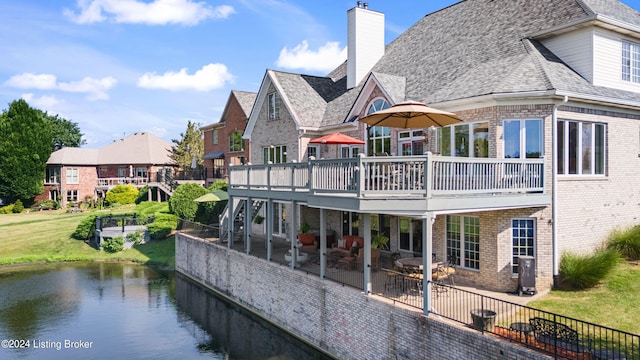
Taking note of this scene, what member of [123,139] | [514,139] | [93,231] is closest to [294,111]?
[514,139]

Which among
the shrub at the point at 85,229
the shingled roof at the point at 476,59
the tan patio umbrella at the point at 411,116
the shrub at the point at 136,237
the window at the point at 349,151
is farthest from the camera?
the shrub at the point at 85,229

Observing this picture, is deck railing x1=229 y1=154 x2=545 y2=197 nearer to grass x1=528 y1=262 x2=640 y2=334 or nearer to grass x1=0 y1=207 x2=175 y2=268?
grass x1=528 y1=262 x2=640 y2=334

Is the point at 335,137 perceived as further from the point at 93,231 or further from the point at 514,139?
the point at 93,231

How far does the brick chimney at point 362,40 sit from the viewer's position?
2411 cm

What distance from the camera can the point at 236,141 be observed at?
3966cm

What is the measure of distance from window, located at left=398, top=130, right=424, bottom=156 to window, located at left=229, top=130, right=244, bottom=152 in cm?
2312

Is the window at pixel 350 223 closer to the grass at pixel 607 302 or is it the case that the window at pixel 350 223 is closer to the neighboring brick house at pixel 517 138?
the neighboring brick house at pixel 517 138

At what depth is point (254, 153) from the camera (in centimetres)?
2817

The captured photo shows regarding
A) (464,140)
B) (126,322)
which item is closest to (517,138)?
(464,140)

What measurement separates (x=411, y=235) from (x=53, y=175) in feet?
169

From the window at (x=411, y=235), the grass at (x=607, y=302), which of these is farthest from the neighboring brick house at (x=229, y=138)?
the grass at (x=607, y=302)

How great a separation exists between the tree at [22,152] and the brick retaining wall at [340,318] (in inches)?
1536

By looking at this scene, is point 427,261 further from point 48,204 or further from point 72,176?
point 72,176

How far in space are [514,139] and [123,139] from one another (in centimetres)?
5722
